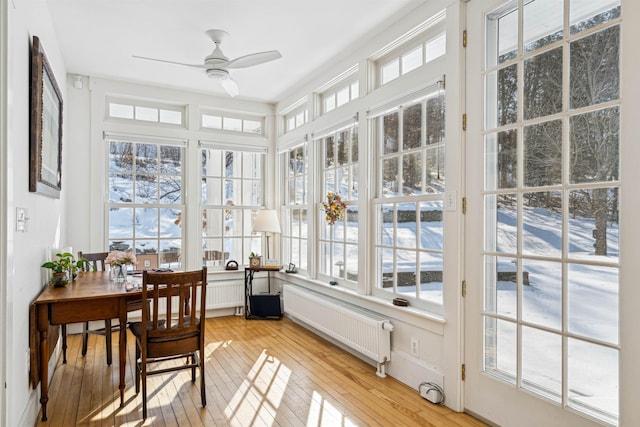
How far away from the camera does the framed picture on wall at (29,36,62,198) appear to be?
101 inches

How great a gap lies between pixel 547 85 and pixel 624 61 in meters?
0.40

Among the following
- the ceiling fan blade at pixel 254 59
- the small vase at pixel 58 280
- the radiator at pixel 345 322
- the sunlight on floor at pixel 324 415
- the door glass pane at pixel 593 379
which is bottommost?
the sunlight on floor at pixel 324 415

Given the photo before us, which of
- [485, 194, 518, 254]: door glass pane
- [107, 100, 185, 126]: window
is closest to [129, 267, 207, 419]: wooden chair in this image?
[485, 194, 518, 254]: door glass pane

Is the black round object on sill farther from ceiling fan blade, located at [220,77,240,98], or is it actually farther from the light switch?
the light switch

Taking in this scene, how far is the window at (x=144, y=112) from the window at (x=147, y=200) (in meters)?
0.34

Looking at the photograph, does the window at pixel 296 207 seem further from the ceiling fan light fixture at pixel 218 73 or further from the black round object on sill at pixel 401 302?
the black round object on sill at pixel 401 302

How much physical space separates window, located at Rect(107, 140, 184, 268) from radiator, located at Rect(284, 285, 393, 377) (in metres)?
1.81

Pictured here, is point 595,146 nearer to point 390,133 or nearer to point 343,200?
point 390,133

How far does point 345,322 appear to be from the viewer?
12.3 feet

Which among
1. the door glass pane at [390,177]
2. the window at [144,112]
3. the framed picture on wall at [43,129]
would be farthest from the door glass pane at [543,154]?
the window at [144,112]

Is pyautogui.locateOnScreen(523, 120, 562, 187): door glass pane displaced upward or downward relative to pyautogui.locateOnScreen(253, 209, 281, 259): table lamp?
upward

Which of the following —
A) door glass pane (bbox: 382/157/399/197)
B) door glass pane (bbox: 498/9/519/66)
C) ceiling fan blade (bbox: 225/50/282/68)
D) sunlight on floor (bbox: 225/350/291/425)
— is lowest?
sunlight on floor (bbox: 225/350/291/425)

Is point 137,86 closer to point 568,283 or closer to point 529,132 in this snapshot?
point 529,132

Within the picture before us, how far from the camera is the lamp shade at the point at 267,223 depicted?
5.17m
